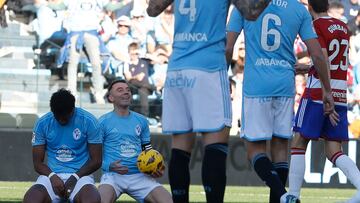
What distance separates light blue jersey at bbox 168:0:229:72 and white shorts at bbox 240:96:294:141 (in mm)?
1203

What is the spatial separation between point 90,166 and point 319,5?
106 inches

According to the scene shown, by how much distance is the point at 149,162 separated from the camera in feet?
33.9

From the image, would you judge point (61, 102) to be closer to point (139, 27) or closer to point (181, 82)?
point (181, 82)

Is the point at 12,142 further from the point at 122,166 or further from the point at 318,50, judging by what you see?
the point at 318,50

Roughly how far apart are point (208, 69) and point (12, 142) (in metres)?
8.98

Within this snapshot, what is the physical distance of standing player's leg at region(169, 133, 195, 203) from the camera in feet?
28.7

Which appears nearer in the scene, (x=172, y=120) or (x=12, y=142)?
(x=172, y=120)

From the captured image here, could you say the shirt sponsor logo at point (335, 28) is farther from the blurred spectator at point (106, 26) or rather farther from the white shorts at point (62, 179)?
the blurred spectator at point (106, 26)

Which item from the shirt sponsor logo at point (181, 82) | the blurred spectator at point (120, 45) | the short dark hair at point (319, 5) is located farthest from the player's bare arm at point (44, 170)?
the blurred spectator at point (120, 45)

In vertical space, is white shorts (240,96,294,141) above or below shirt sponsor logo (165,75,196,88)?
below

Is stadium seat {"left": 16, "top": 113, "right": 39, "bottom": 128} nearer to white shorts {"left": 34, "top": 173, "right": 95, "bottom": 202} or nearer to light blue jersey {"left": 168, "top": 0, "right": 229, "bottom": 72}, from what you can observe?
white shorts {"left": 34, "top": 173, "right": 95, "bottom": 202}

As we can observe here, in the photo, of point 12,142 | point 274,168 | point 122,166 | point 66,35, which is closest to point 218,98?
point 274,168

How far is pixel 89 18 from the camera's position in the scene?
61.8 feet

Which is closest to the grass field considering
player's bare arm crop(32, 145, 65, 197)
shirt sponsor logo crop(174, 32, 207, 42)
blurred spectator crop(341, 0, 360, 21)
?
player's bare arm crop(32, 145, 65, 197)
